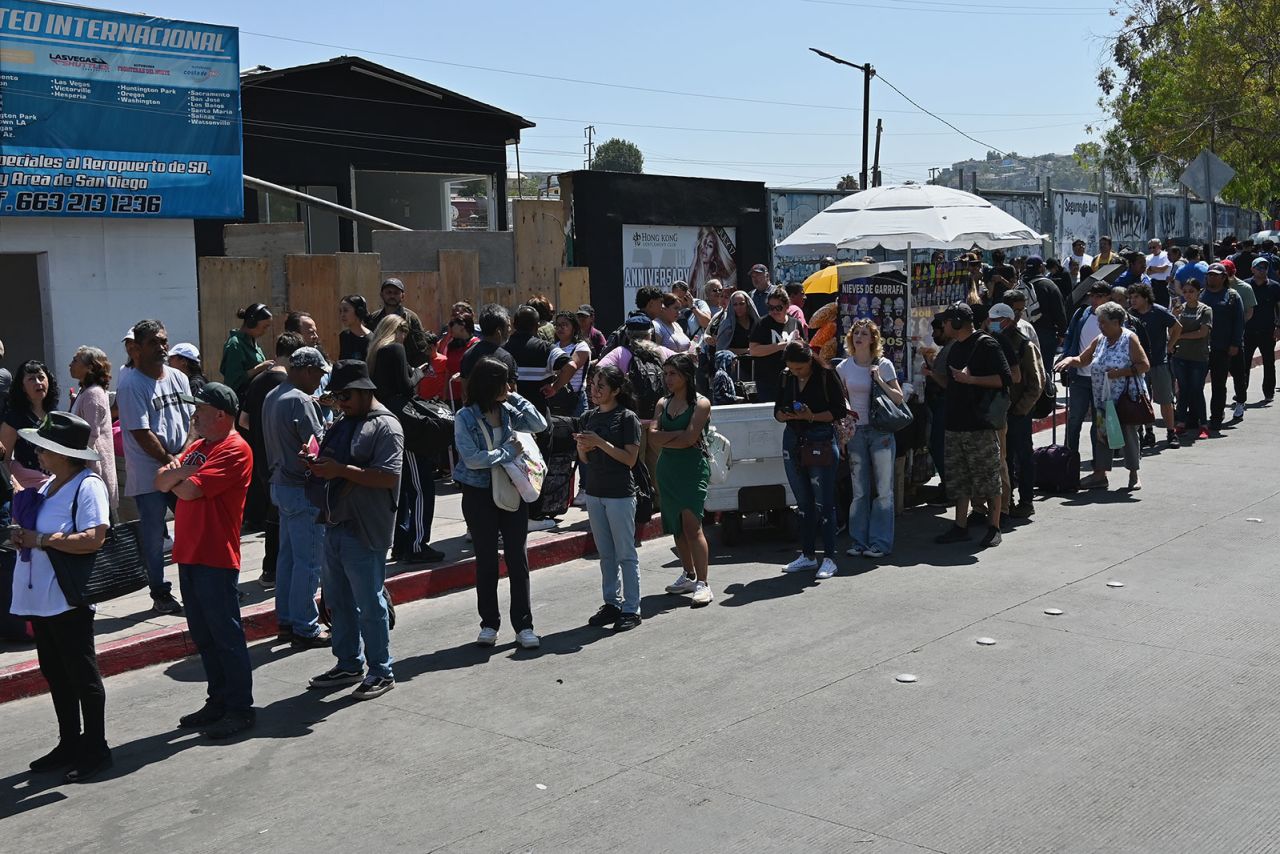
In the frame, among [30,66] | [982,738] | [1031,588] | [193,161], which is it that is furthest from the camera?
[193,161]

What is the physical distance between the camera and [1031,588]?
9.45 metres

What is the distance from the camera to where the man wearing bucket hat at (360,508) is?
7.35 metres

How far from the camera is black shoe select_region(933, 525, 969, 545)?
11.0m

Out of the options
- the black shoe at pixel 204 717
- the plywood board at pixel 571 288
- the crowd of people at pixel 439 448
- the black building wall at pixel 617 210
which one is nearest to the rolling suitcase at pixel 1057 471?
the crowd of people at pixel 439 448

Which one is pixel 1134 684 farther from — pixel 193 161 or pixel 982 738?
pixel 193 161

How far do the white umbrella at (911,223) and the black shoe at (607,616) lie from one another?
19.5 feet

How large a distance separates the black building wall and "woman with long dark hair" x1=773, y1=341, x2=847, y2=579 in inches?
446

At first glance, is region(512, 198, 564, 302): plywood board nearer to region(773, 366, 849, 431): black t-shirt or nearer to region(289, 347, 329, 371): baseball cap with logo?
region(773, 366, 849, 431): black t-shirt

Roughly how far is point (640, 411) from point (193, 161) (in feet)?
17.7

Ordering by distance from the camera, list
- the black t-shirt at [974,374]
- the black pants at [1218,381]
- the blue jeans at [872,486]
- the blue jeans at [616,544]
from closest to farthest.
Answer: the blue jeans at [616,544], the blue jeans at [872,486], the black t-shirt at [974,374], the black pants at [1218,381]

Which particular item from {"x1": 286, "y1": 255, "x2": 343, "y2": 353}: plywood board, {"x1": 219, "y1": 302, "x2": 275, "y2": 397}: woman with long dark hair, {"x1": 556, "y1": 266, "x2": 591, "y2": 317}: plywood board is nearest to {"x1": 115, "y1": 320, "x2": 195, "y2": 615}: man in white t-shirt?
{"x1": 219, "y1": 302, "x2": 275, "y2": 397}: woman with long dark hair

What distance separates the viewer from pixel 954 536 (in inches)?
435

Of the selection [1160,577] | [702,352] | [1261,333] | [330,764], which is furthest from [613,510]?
[1261,333]

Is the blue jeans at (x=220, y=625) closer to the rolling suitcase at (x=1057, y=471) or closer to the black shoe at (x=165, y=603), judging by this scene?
the black shoe at (x=165, y=603)
